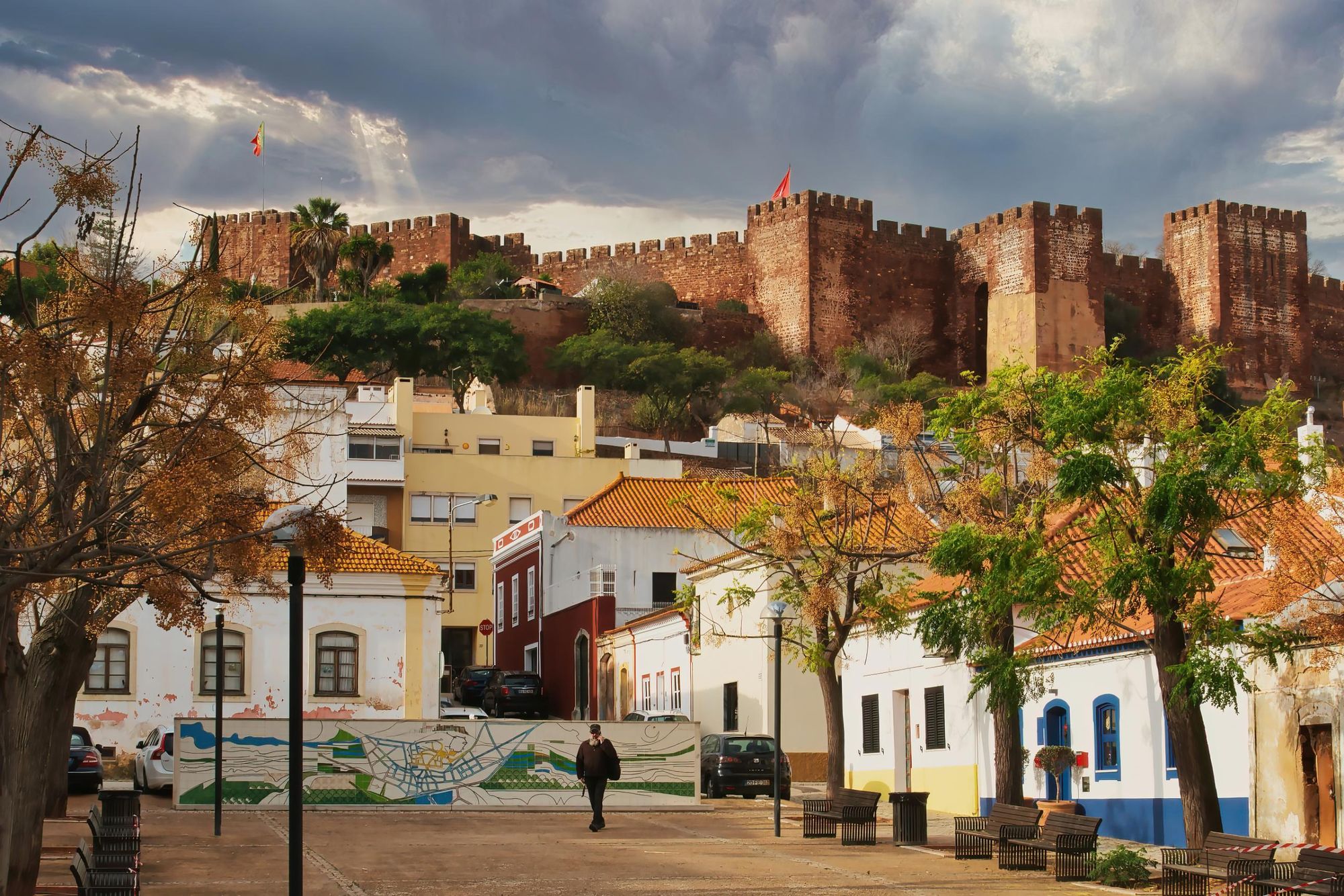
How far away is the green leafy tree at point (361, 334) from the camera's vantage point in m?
67.7

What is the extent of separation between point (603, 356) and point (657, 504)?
33.3 m

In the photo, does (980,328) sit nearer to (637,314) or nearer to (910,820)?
(637,314)

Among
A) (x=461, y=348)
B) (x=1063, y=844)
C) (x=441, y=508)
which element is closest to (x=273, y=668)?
(x=1063, y=844)

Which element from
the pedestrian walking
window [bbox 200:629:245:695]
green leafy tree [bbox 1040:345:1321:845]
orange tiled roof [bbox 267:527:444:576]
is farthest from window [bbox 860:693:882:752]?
green leafy tree [bbox 1040:345:1321:845]

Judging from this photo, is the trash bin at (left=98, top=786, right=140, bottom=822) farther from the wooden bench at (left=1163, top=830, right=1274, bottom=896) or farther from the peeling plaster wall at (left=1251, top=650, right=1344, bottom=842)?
the peeling plaster wall at (left=1251, top=650, right=1344, bottom=842)

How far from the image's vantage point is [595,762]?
71.8 feet

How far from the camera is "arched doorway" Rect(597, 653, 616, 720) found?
4200 centimetres

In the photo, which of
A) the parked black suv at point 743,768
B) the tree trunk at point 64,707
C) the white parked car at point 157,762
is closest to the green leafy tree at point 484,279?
the parked black suv at point 743,768

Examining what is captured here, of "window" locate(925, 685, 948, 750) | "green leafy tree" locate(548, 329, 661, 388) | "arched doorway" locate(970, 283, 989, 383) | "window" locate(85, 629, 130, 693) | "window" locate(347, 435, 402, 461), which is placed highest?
"arched doorway" locate(970, 283, 989, 383)

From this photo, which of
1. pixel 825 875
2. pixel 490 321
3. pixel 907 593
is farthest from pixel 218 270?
pixel 490 321

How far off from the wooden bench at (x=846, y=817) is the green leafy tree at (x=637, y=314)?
58923mm

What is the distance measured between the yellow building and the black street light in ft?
130

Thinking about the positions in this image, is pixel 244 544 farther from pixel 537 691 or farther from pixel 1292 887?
pixel 537 691

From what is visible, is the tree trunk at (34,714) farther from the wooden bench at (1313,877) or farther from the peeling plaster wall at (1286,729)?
the peeling plaster wall at (1286,729)
